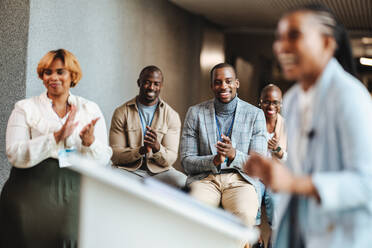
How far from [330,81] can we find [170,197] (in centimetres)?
55

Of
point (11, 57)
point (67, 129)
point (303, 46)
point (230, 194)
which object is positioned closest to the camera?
point (303, 46)

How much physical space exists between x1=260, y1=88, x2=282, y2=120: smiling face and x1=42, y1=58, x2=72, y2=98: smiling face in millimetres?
1776

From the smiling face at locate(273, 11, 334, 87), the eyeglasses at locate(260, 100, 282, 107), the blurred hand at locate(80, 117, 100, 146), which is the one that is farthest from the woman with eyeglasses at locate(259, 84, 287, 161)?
the smiling face at locate(273, 11, 334, 87)

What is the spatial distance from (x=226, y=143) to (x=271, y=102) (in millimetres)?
988

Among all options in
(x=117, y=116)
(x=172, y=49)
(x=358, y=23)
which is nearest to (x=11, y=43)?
(x=117, y=116)

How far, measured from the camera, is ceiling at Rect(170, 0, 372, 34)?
7.42m

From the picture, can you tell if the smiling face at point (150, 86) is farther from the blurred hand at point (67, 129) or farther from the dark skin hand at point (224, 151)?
the blurred hand at point (67, 129)

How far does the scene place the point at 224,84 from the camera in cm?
373

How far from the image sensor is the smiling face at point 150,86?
4.03 m

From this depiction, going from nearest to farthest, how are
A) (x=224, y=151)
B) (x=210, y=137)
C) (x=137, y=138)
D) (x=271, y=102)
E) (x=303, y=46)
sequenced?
(x=303, y=46) → (x=224, y=151) → (x=210, y=137) → (x=137, y=138) → (x=271, y=102)

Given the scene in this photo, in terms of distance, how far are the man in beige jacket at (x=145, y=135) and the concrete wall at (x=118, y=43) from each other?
45.4 inches

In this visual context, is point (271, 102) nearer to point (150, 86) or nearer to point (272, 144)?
point (272, 144)

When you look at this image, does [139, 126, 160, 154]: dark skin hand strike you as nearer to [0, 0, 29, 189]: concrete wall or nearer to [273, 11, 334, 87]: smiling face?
[0, 0, 29, 189]: concrete wall

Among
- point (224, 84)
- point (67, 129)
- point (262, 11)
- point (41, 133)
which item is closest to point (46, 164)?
point (41, 133)
